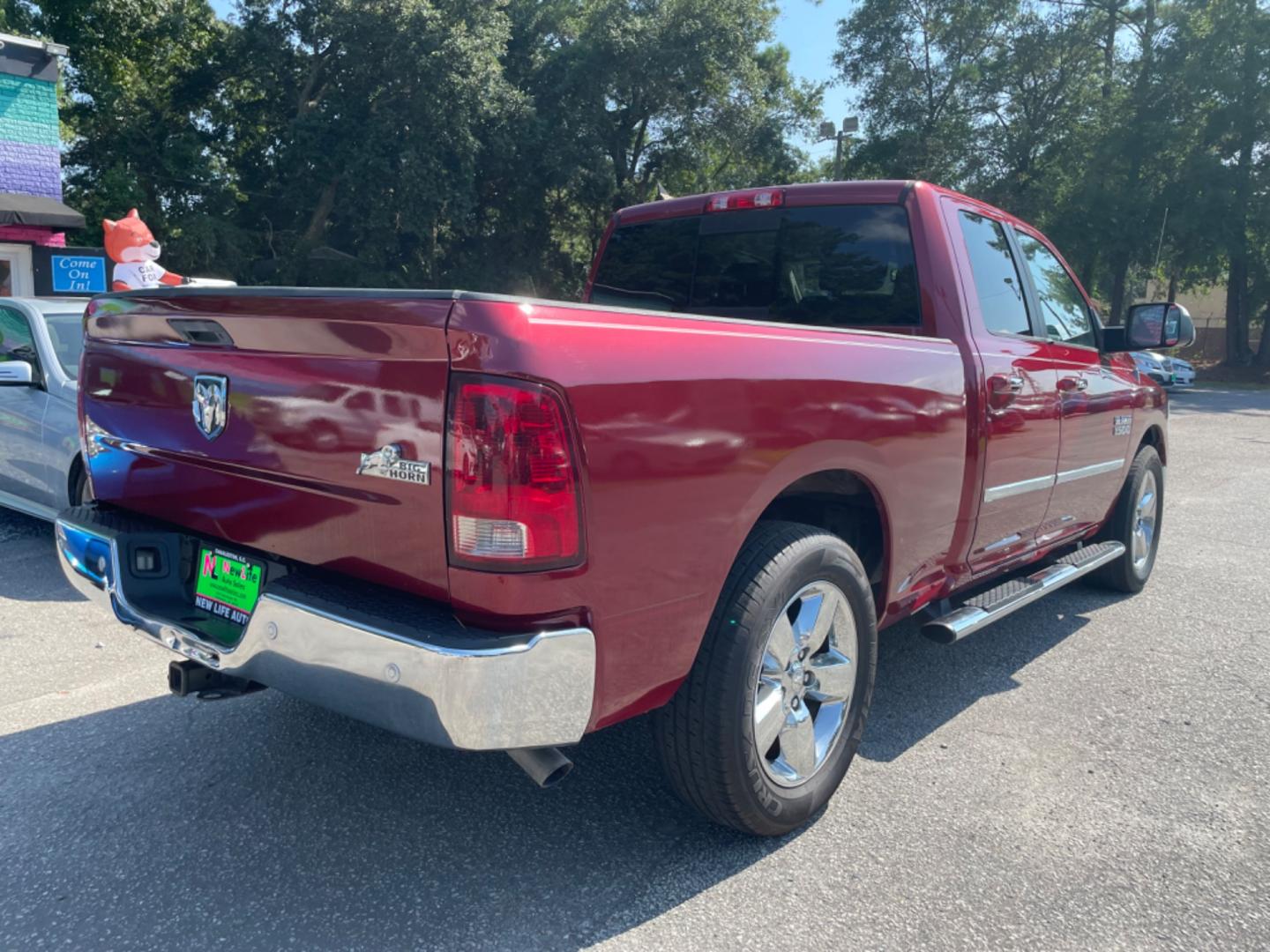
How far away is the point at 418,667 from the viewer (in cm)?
212

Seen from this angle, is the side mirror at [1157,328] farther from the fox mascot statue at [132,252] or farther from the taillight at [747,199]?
the fox mascot statue at [132,252]

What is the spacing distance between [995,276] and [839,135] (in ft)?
74.3

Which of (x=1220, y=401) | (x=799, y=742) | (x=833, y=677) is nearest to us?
(x=799, y=742)

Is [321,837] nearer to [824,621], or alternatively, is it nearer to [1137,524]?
[824,621]

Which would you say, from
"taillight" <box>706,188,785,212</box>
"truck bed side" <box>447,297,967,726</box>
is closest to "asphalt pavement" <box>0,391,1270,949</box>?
"truck bed side" <box>447,297,967,726</box>

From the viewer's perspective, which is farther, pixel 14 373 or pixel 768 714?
pixel 14 373

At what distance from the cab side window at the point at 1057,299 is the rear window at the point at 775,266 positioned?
984mm

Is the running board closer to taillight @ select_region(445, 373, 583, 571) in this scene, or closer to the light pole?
taillight @ select_region(445, 373, 583, 571)

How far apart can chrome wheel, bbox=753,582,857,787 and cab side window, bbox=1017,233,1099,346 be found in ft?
7.25

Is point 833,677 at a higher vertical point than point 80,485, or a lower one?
lower

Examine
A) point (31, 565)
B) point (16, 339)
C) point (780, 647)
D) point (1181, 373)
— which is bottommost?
point (31, 565)

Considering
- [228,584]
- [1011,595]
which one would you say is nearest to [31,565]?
[228,584]

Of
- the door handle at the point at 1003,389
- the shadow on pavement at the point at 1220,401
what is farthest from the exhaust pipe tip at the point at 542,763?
the shadow on pavement at the point at 1220,401

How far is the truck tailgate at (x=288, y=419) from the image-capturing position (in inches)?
86.4
